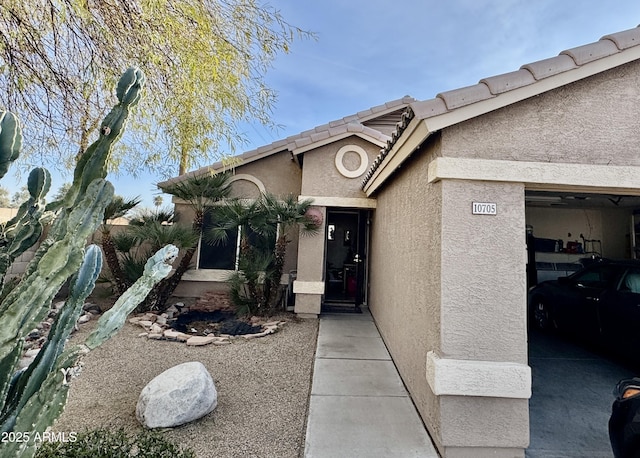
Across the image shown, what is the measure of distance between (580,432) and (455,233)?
2.87 metres

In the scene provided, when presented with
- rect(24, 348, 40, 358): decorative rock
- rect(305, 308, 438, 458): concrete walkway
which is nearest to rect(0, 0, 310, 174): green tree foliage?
rect(24, 348, 40, 358): decorative rock

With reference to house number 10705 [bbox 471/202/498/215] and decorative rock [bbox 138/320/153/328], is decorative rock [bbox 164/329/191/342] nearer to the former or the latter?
decorative rock [bbox 138/320/153/328]

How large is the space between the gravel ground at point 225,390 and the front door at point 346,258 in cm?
347

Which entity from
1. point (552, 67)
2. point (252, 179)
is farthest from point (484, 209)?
point (252, 179)

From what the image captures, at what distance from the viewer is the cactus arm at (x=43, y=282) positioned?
168 cm

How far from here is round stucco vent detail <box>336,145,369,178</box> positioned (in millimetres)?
9000

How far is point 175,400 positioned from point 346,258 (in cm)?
917

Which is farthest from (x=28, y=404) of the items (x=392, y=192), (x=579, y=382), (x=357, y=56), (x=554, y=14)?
(x=554, y=14)

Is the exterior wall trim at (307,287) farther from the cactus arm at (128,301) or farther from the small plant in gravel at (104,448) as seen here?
the cactus arm at (128,301)

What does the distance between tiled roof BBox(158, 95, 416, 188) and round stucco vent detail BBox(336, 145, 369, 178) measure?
0.40 metres

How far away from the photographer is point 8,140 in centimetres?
195

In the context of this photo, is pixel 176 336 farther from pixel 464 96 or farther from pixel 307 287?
pixel 464 96

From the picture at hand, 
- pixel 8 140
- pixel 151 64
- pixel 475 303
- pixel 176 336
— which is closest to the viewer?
pixel 8 140

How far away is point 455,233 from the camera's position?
A: 11.2 ft
